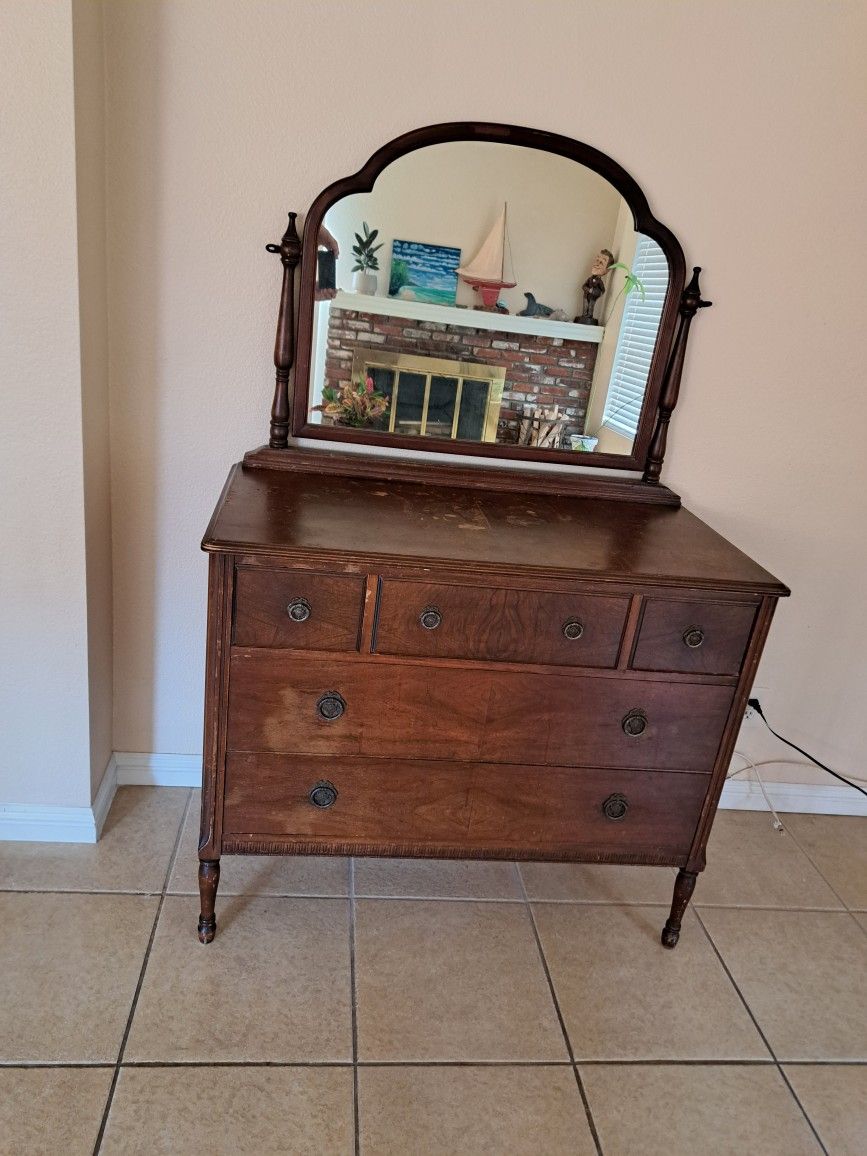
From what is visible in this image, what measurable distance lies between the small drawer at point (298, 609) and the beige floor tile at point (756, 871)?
4.08 ft

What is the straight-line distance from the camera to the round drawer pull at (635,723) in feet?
5.43

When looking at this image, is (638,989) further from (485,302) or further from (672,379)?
(485,302)

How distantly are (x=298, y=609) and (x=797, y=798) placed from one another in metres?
1.78

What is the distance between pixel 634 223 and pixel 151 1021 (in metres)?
1.93

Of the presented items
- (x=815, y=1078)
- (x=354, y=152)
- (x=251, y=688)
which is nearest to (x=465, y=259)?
(x=354, y=152)

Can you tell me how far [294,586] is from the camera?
147 cm

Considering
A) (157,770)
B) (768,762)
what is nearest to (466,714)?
(157,770)

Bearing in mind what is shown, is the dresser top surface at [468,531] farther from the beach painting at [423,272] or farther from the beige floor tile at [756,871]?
the beige floor tile at [756,871]

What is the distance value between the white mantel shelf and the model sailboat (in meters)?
0.05

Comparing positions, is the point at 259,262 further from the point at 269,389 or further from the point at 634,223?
the point at 634,223

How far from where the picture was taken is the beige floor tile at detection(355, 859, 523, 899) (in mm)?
1984

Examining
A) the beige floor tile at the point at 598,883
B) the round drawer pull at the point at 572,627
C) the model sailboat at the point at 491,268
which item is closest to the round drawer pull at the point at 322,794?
the round drawer pull at the point at 572,627

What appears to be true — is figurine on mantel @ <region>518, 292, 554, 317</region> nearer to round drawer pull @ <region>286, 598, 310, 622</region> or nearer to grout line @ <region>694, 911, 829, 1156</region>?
round drawer pull @ <region>286, 598, 310, 622</region>

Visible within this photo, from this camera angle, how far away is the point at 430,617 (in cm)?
151
